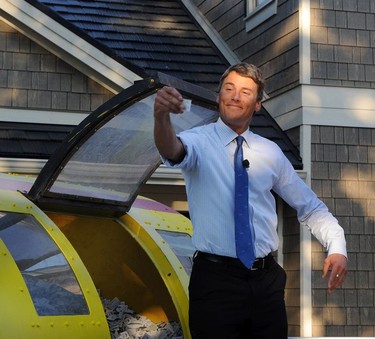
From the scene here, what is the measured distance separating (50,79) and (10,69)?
43 centimetres

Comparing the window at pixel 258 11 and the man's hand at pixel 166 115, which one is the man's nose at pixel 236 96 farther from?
the window at pixel 258 11

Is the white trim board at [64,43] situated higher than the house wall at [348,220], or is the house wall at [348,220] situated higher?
the white trim board at [64,43]

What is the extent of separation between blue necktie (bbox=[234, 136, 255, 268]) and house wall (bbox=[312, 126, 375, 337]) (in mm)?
6809

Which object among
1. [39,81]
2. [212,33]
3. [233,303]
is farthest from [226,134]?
[212,33]

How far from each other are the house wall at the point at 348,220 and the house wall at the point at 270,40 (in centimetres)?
79

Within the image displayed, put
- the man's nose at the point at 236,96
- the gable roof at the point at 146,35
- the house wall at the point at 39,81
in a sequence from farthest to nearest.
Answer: the gable roof at the point at 146,35, the house wall at the point at 39,81, the man's nose at the point at 236,96

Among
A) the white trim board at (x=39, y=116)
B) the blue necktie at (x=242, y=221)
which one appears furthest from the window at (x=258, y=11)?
the blue necktie at (x=242, y=221)

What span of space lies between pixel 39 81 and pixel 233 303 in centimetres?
732

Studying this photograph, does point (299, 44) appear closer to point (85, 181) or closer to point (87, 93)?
point (87, 93)

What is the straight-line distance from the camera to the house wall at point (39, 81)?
33.4ft

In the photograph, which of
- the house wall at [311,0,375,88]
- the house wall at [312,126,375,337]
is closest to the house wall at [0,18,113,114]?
the house wall at [311,0,375,88]

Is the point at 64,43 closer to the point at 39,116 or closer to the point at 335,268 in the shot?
the point at 39,116

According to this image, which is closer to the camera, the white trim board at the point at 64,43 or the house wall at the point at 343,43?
the white trim board at the point at 64,43

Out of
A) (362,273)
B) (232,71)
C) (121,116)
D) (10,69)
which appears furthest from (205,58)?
(232,71)
